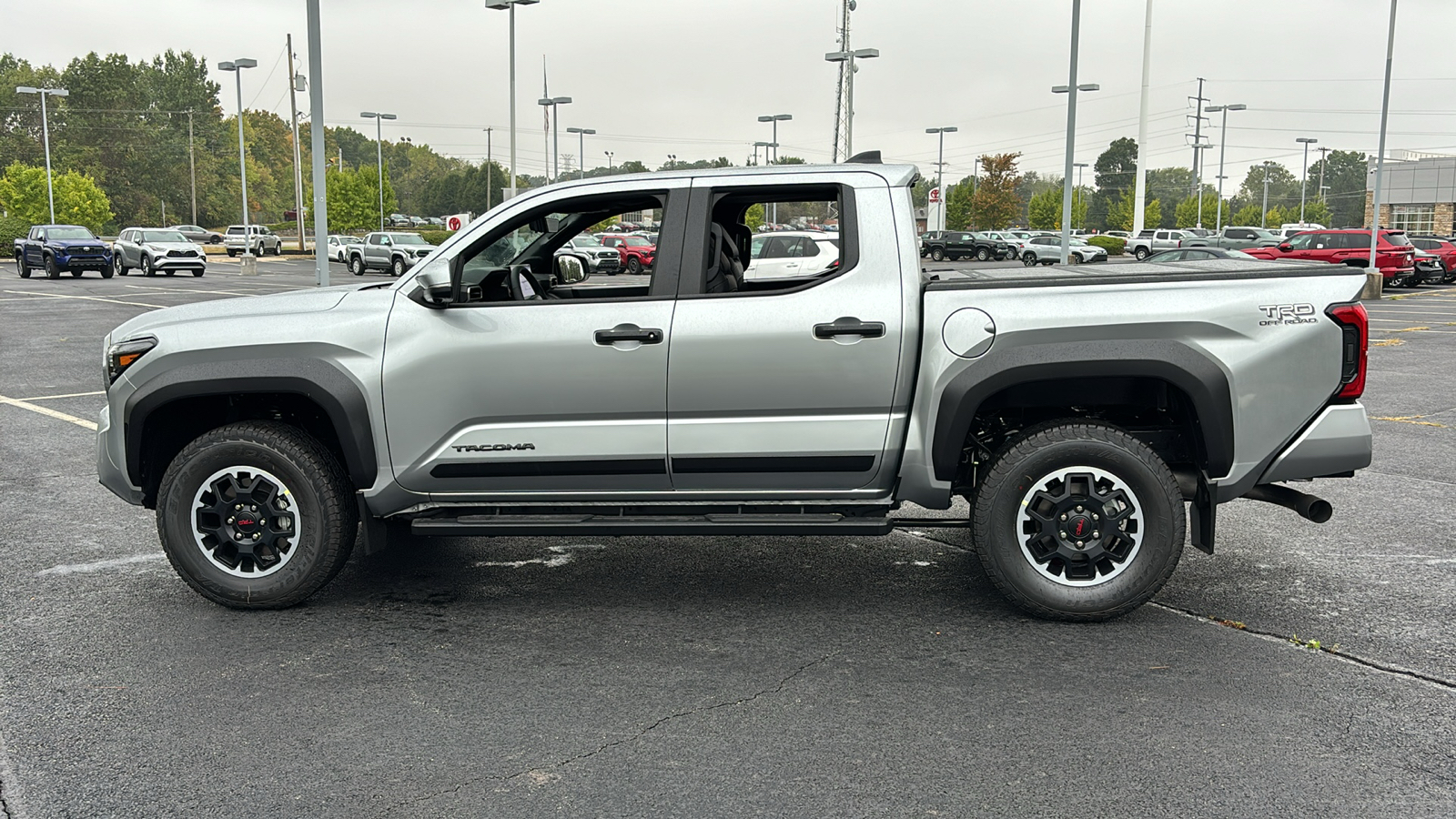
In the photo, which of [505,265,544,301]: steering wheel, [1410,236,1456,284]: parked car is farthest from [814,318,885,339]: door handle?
[1410,236,1456,284]: parked car

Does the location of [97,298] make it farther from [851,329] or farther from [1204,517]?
[1204,517]

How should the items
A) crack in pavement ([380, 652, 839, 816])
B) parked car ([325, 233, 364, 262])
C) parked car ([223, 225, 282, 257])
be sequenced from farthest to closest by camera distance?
parked car ([223, 225, 282, 257]) < parked car ([325, 233, 364, 262]) < crack in pavement ([380, 652, 839, 816])

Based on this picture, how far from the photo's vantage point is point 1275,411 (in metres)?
4.88

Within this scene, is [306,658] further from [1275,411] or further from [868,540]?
[1275,411]

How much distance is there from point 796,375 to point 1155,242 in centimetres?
5816

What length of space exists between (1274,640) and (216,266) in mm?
55113

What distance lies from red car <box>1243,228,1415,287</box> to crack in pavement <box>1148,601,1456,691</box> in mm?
31562

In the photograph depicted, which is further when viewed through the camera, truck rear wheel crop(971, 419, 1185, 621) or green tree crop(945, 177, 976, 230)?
green tree crop(945, 177, 976, 230)

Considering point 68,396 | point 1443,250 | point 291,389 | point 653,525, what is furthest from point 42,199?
point 653,525

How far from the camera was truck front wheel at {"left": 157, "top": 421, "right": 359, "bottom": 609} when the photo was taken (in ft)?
16.9

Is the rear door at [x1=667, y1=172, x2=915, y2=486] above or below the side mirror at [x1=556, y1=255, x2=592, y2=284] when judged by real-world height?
below

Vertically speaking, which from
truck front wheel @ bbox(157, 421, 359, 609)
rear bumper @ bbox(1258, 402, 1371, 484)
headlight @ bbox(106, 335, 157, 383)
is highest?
headlight @ bbox(106, 335, 157, 383)

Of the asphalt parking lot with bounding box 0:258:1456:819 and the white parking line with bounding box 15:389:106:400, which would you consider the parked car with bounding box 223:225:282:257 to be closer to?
the white parking line with bounding box 15:389:106:400

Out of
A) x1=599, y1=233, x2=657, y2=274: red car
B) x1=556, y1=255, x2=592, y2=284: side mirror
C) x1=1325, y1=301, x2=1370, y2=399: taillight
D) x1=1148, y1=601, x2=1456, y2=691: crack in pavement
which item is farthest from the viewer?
x1=599, y1=233, x2=657, y2=274: red car
